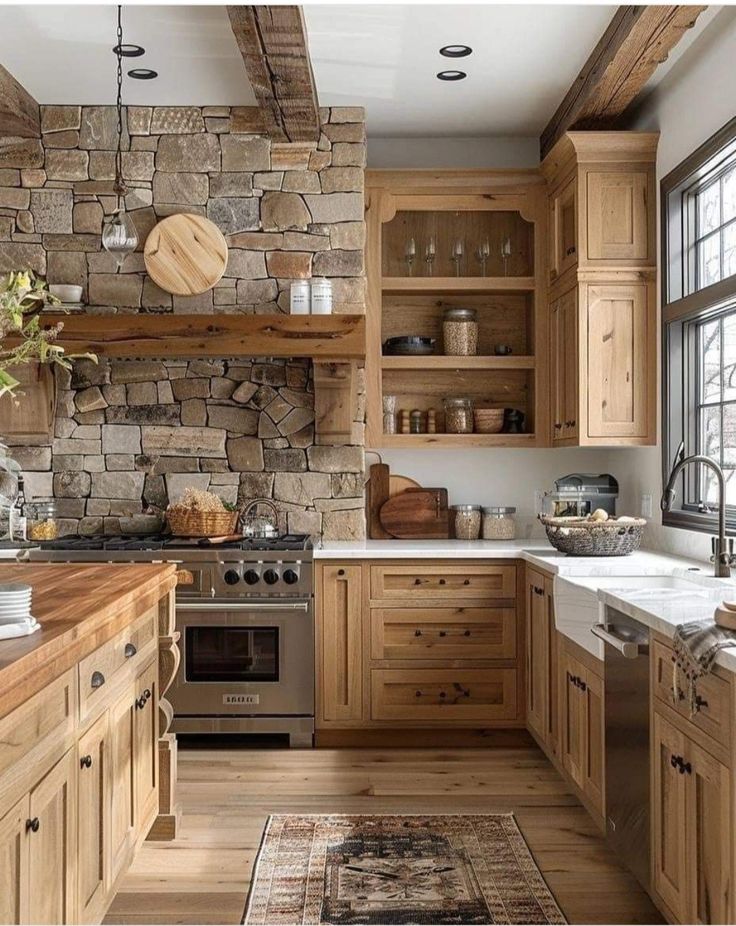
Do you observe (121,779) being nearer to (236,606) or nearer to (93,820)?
(93,820)

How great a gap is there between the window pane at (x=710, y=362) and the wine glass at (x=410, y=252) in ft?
5.32

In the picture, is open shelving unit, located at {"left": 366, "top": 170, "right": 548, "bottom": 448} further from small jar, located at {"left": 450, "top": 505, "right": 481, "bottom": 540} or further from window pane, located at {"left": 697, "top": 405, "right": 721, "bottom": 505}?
window pane, located at {"left": 697, "top": 405, "right": 721, "bottom": 505}

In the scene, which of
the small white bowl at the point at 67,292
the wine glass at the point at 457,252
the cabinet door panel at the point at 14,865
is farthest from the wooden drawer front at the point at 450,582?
the cabinet door panel at the point at 14,865

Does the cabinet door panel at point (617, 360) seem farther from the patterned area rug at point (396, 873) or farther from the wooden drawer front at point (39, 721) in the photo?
the wooden drawer front at point (39, 721)

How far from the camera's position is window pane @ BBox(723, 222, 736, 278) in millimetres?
4160

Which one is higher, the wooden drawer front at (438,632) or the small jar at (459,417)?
the small jar at (459,417)

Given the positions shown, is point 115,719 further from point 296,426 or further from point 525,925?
point 296,426

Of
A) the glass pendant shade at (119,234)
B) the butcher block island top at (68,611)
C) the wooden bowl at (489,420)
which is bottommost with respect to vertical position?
the butcher block island top at (68,611)

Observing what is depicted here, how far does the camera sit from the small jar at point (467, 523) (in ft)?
17.9

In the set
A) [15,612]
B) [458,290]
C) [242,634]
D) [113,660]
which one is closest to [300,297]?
[458,290]

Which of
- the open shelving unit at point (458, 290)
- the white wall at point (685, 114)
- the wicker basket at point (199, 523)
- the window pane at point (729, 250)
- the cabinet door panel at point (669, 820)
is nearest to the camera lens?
the cabinet door panel at point (669, 820)

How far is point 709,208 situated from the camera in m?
4.45

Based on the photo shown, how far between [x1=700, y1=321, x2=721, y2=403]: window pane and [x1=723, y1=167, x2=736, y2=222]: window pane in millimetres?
459

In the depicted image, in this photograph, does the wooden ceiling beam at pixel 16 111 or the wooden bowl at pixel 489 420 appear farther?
the wooden bowl at pixel 489 420
